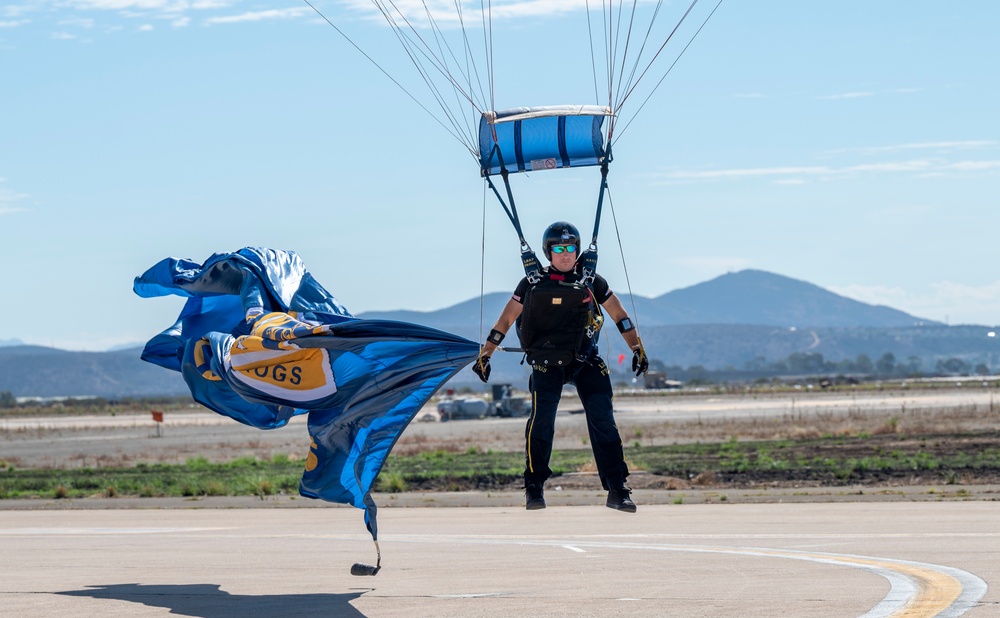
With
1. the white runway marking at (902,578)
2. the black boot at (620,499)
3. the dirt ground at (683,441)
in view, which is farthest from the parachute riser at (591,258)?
the dirt ground at (683,441)

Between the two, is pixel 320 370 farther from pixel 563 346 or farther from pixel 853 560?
pixel 853 560

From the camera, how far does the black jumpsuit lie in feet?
37.1

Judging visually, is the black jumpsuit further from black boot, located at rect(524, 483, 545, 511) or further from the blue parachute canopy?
the blue parachute canopy

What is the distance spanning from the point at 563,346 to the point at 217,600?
3.96m

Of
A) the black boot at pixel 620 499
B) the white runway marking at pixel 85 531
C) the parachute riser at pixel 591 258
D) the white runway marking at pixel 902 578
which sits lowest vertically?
the white runway marking at pixel 85 531

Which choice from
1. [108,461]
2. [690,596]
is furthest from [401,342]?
[108,461]

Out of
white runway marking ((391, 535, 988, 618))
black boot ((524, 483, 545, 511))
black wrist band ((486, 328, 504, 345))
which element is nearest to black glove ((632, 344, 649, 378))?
black wrist band ((486, 328, 504, 345))

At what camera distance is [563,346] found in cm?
1113

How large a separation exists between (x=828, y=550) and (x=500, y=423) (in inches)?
2233

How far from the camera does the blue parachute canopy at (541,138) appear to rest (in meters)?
11.6

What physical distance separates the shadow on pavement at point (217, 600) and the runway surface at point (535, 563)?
0.03 meters

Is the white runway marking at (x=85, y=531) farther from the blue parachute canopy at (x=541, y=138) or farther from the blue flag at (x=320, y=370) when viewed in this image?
the blue parachute canopy at (x=541, y=138)

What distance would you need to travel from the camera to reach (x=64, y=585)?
1239 cm

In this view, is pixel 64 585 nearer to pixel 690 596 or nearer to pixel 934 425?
pixel 690 596
